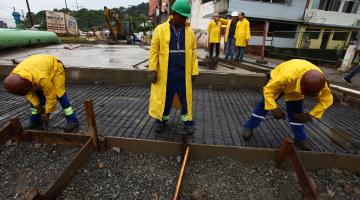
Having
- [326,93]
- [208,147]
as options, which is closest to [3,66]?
[208,147]

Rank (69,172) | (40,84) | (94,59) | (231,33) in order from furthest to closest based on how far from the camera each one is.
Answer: (231,33) → (94,59) → (40,84) → (69,172)

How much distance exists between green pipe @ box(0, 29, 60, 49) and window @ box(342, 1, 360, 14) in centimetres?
2201

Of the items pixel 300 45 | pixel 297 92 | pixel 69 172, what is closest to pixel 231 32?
pixel 300 45

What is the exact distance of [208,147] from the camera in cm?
271

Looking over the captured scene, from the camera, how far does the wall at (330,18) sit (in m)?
16.4

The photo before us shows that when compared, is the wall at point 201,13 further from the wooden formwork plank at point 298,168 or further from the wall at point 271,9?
the wooden formwork plank at point 298,168

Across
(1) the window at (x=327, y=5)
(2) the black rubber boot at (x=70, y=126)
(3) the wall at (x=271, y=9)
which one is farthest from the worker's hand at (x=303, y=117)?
(1) the window at (x=327, y=5)

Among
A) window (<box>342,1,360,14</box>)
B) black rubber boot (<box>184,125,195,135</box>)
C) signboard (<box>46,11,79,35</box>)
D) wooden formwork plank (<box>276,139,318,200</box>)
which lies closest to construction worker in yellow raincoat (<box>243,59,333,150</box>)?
wooden formwork plank (<box>276,139,318,200</box>)

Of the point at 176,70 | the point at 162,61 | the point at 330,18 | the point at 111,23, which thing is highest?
the point at 330,18

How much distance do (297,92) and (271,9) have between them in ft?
48.7

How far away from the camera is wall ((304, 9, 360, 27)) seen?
645 inches

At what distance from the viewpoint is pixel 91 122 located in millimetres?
2578

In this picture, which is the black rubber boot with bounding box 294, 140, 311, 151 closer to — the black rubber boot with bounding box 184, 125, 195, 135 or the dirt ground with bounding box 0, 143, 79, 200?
the black rubber boot with bounding box 184, 125, 195, 135

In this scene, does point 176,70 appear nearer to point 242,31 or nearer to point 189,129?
point 189,129
